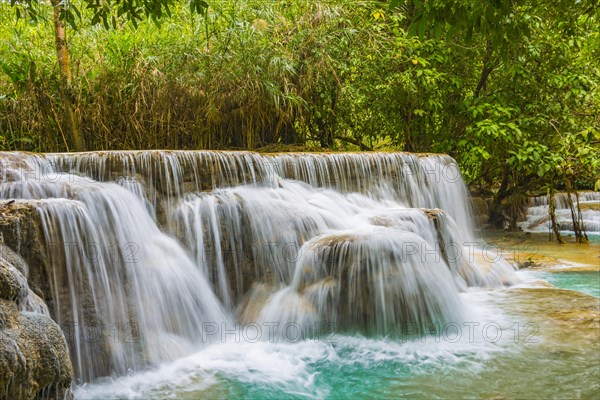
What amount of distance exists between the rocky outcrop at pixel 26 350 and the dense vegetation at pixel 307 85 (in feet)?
12.5

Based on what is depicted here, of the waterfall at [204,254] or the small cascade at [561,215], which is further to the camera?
the small cascade at [561,215]

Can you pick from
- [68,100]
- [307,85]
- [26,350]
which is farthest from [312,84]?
[26,350]

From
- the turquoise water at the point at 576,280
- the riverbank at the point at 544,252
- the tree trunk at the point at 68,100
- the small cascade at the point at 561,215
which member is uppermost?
the tree trunk at the point at 68,100

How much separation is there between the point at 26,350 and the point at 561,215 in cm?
1203

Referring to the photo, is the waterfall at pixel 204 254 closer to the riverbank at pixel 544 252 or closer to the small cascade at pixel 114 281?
the small cascade at pixel 114 281

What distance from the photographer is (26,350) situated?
2336mm

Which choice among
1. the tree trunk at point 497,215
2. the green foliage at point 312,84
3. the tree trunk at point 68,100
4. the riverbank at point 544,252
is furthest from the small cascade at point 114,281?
the tree trunk at point 497,215

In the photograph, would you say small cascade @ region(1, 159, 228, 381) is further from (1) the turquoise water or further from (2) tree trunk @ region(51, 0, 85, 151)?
(1) the turquoise water

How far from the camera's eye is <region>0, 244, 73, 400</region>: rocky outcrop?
2193mm

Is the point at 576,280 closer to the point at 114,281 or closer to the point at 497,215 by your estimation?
the point at 497,215

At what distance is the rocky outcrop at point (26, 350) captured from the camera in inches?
86.4

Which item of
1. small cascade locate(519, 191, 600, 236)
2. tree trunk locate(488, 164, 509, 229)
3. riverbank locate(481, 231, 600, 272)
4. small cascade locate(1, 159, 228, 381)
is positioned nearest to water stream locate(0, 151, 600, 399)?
small cascade locate(1, 159, 228, 381)

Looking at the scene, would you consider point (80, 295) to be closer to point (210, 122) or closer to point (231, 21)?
point (210, 122)

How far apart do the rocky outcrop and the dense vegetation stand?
3819 mm
